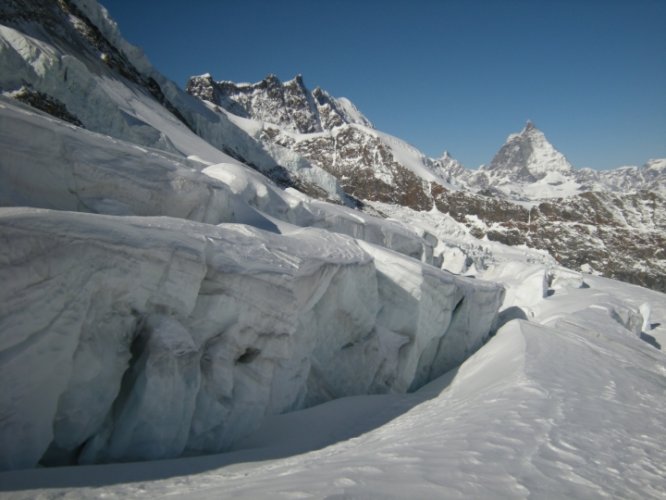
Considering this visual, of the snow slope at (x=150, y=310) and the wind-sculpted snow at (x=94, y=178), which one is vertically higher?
the wind-sculpted snow at (x=94, y=178)

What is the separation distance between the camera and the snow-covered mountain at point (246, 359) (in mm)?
3652

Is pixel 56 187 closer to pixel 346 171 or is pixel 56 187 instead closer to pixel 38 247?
pixel 38 247

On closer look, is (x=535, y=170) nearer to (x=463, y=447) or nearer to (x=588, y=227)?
(x=588, y=227)

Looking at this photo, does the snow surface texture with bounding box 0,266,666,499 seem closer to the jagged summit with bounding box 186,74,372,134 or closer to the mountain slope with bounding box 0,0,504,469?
the mountain slope with bounding box 0,0,504,469

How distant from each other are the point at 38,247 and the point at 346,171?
61.7m

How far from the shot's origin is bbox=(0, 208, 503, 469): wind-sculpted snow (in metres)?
3.83

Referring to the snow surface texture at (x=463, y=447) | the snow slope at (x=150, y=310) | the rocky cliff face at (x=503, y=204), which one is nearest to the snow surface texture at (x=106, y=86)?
the snow slope at (x=150, y=310)

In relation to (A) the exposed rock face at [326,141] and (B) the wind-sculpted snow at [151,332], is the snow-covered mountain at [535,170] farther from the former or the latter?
(B) the wind-sculpted snow at [151,332]

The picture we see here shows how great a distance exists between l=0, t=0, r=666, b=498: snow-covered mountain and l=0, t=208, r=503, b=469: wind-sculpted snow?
0.02 metres

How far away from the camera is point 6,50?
12.1 m

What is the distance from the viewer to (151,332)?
4879mm

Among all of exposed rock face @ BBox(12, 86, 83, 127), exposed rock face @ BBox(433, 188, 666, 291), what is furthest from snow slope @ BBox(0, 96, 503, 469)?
exposed rock face @ BBox(433, 188, 666, 291)

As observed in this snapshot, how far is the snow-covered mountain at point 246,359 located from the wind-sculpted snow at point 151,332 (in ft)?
0.07

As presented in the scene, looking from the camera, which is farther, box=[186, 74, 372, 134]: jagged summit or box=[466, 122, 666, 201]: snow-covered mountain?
box=[466, 122, 666, 201]: snow-covered mountain
